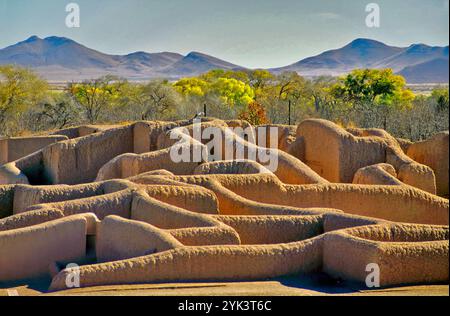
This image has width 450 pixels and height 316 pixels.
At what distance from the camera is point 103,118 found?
26.1 meters

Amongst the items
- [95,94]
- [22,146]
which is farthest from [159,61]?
[22,146]

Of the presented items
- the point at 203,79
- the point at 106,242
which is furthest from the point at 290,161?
the point at 203,79

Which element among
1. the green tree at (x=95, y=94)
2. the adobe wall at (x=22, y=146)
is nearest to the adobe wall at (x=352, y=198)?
the adobe wall at (x=22, y=146)

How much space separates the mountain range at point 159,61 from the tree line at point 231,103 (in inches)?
886

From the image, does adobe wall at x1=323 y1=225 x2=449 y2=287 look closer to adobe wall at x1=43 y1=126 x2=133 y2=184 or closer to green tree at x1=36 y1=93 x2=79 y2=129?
adobe wall at x1=43 y1=126 x2=133 y2=184

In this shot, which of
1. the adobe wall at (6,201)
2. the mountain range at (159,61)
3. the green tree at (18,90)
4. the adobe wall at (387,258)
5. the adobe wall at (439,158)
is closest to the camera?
the adobe wall at (387,258)

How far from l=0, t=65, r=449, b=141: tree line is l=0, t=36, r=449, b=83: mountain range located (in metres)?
22.5

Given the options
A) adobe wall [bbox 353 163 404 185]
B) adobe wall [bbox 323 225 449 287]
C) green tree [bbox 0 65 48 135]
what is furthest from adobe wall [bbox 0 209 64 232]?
green tree [bbox 0 65 48 135]

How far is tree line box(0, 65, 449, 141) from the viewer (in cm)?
2094

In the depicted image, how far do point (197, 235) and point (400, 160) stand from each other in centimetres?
541

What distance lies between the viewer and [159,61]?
119062 mm

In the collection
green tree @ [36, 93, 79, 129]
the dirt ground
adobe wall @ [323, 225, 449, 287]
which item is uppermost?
green tree @ [36, 93, 79, 129]

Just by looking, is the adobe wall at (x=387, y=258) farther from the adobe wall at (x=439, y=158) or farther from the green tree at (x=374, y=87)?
the green tree at (x=374, y=87)

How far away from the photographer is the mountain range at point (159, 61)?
75.2 meters
